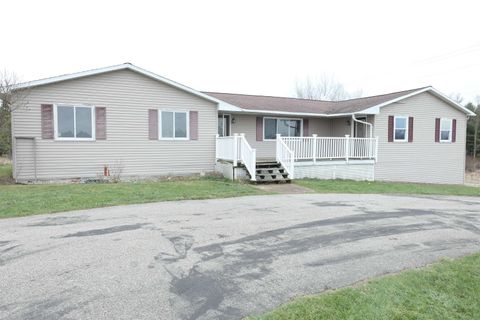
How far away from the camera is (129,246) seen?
5.05 m

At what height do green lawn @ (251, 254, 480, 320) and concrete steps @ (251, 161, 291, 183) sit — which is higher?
concrete steps @ (251, 161, 291, 183)

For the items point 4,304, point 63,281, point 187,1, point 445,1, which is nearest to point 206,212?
point 63,281

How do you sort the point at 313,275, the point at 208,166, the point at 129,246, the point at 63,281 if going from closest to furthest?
the point at 63,281, the point at 313,275, the point at 129,246, the point at 208,166

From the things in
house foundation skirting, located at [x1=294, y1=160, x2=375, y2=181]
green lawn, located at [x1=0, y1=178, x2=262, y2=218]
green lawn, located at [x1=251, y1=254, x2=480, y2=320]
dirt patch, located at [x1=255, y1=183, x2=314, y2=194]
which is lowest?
green lawn, located at [x1=251, y1=254, x2=480, y2=320]

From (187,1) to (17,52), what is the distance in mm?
13445

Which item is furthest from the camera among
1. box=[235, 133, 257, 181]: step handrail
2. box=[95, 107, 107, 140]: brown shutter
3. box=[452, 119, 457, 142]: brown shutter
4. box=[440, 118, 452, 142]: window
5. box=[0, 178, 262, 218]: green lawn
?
box=[452, 119, 457, 142]: brown shutter

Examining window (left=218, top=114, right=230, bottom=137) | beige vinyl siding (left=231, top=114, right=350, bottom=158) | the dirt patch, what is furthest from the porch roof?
the dirt patch

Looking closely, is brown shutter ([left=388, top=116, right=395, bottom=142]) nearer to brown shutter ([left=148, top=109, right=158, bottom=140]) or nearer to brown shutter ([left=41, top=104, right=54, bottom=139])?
brown shutter ([left=148, top=109, right=158, bottom=140])

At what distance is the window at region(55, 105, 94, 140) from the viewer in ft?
38.7

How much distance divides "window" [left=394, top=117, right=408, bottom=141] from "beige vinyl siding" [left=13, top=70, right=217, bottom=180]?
31.3ft

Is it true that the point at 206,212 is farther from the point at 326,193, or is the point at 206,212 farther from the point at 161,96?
the point at 161,96

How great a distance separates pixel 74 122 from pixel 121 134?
5.24ft

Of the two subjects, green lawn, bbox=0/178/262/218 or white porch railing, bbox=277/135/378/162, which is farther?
white porch railing, bbox=277/135/378/162

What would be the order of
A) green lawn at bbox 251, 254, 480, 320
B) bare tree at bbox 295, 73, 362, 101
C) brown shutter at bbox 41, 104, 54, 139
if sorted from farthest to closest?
bare tree at bbox 295, 73, 362, 101 < brown shutter at bbox 41, 104, 54, 139 < green lawn at bbox 251, 254, 480, 320
